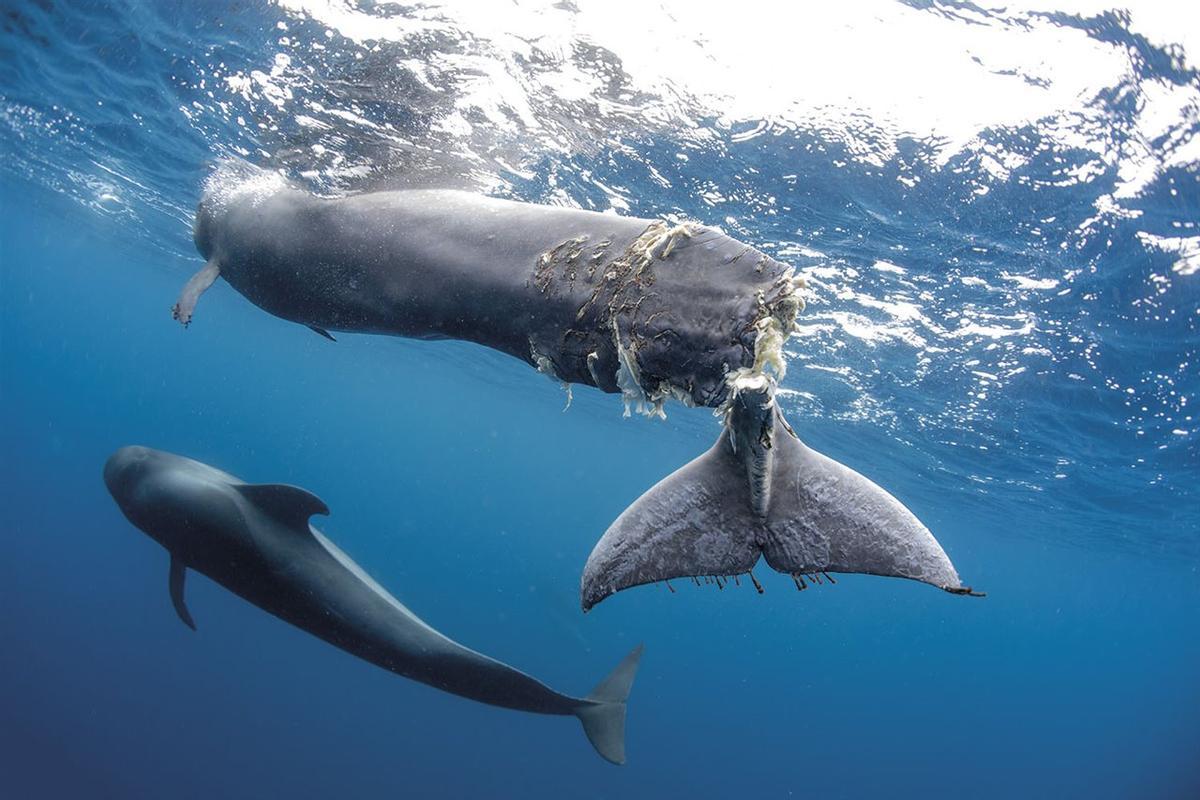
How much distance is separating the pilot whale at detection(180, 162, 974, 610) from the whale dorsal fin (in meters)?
4.44

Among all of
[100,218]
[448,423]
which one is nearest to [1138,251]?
[100,218]

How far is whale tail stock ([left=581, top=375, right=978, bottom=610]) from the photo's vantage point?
2.81 m

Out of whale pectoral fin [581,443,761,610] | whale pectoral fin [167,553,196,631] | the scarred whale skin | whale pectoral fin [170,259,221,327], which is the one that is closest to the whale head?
whale pectoral fin [167,553,196,631]

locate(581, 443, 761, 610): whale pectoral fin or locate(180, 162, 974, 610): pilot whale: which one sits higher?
locate(180, 162, 974, 610): pilot whale

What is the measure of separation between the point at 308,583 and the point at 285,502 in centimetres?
116

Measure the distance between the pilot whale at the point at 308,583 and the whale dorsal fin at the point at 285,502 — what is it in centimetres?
2

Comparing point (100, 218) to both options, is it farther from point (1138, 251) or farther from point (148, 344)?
point (148, 344)

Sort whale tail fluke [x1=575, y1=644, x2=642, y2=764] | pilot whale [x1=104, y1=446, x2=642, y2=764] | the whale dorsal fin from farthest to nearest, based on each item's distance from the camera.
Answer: whale tail fluke [x1=575, y1=644, x2=642, y2=764]
pilot whale [x1=104, y1=446, x2=642, y2=764]
the whale dorsal fin

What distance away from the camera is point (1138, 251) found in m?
10.2

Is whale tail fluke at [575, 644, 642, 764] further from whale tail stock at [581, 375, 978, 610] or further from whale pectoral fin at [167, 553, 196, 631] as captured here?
whale tail stock at [581, 375, 978, 610]

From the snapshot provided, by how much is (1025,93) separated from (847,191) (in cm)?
294

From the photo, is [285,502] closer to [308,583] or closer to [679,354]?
[308,583]

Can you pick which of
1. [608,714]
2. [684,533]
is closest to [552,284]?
[684,533]

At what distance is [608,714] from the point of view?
29.9 feet
